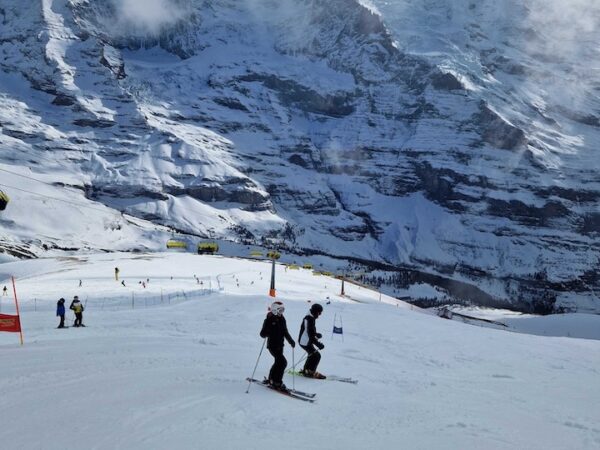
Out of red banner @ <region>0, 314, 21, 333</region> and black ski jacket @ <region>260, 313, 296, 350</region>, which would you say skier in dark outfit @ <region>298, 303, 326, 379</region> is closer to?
black ski jacket @ <region>260, 313, 296, 350</region>

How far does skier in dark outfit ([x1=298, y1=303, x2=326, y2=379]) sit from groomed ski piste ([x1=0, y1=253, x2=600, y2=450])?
559mm

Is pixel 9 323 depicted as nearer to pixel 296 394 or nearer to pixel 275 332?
pixel 275 332

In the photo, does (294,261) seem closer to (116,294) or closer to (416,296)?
(416,296)

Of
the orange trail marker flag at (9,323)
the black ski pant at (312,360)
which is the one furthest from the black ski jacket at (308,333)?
the orange trail marker flag at (9,323)

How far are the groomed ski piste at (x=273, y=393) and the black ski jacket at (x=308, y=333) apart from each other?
105cm

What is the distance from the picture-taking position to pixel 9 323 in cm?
1969

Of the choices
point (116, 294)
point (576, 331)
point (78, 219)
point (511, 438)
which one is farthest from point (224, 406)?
point (78, 219)

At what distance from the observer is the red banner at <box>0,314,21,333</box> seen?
19.4 metres

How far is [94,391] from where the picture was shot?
38.8 ft

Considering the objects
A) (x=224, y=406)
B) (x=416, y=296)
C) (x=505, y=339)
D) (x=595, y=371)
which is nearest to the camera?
(x=224, y=406)

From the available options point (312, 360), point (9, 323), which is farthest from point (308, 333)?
point (9, 323)

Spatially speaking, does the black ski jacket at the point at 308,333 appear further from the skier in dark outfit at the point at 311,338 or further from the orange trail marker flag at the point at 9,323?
the orange trail marker flag at the point at 9,323

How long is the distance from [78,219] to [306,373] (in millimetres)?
200783

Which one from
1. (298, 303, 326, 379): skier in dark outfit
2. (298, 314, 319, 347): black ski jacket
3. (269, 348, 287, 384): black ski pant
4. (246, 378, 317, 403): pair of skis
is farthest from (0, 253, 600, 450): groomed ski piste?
(298, 314, 319, 347): black ski jacket
